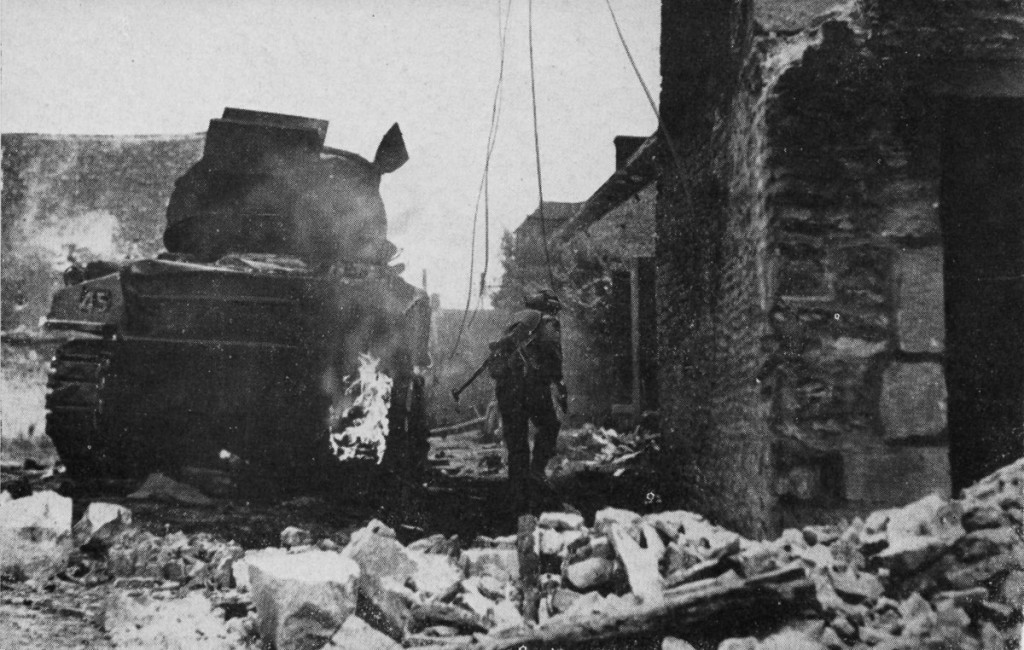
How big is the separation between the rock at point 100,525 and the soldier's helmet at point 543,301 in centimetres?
435

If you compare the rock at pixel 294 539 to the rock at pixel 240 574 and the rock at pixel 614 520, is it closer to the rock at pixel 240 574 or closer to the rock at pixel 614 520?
the rock at pixel 240 574

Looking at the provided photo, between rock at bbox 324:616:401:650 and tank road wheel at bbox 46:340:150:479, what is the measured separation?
16.4 ft

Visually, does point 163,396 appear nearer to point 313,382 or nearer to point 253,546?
point 313,382

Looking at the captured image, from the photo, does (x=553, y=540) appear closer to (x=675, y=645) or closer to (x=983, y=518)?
(x=675, y=645)

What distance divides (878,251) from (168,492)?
626 cm

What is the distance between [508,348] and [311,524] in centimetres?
276

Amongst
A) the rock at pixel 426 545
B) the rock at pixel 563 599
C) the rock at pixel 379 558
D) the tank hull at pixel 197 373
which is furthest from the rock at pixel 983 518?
the tank hull at pixel 197 373

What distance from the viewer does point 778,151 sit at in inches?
157

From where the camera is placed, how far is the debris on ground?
8.16ft

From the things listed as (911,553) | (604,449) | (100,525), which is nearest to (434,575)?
(911,553)

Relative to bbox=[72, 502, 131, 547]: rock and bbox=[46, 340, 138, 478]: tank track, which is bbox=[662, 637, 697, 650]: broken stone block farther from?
bbox=[46, 340, 138, 478]: tank track

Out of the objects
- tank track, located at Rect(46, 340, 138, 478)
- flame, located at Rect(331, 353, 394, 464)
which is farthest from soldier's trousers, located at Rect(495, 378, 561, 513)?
tank track, located at Rect(46, 340, 138, 478)

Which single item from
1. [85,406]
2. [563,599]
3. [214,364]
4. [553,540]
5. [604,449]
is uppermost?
[214,364]

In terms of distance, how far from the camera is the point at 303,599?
9.73 ft
